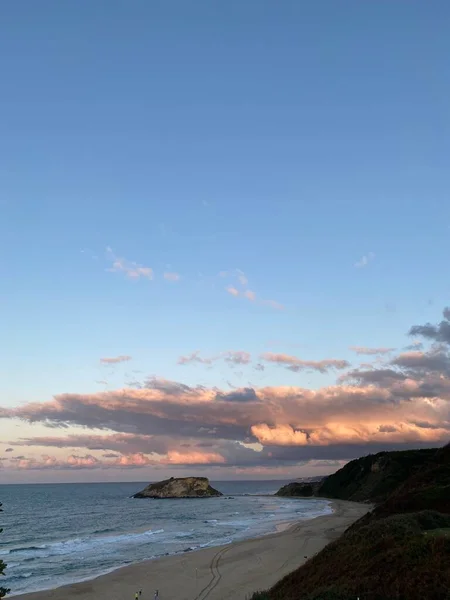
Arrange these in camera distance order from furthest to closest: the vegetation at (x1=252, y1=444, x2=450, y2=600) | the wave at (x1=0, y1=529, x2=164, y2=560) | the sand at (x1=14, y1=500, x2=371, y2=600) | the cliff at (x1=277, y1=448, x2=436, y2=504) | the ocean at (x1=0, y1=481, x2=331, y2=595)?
the cliff at (x1=277, y1=448, x2=436, y2=504)
the wave at (x1=0, y1=529, x2=164, y2=560)
the ocean at (x1=0, y1=481, x2=331, y2=595)
the sand at (x1=14, y1=500, x2=371, y2=600)
the vegetation at (x1=252, y1=444, x2=450, y2=600)

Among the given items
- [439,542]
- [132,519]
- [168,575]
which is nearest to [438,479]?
[168,575]

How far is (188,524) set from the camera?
350 ft

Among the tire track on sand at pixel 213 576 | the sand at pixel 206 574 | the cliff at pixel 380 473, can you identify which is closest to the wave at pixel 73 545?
the sand at pixel 206 574

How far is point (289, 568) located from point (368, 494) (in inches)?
4935

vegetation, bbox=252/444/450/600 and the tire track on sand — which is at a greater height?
vegetation, bbox=252/444/450/600

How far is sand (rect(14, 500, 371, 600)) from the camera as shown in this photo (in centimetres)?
4169

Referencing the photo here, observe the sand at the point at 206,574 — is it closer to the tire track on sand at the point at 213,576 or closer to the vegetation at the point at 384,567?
the tire track on sand at the point at 213,576

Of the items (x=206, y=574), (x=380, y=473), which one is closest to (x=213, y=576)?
(x=206, y=574)

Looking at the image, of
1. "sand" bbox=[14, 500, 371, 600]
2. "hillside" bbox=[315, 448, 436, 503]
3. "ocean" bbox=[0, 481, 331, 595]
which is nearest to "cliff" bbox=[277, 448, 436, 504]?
"hillside" bbox=[315, 448, 436, 503]

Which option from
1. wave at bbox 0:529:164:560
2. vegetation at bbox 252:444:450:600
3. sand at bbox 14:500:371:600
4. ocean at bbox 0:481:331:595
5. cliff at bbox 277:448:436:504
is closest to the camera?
vegetation at bbox 252:444:450:600

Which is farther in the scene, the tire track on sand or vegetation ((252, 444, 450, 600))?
the tire track on sand

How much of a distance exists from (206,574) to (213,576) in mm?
1434

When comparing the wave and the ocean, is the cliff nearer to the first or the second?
the ocean

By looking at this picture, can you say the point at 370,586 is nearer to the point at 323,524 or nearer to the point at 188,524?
the point at 323,524
